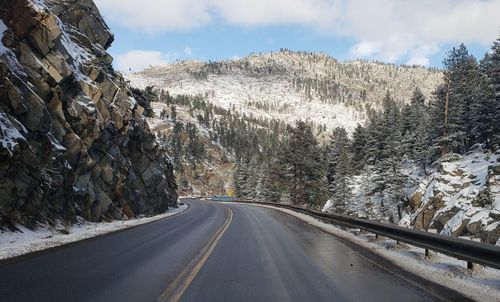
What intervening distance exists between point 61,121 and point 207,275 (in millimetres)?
15387

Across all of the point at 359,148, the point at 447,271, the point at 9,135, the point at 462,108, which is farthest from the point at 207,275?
the point at 359,148

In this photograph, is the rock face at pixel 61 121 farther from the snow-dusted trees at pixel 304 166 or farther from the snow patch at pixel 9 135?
the snow-dusted trees at pixel 304 166

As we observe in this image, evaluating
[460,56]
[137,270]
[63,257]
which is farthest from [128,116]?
[460,56]

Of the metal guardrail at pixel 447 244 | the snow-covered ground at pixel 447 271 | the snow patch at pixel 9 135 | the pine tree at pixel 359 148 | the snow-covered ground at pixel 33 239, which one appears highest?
the pine tree at pixel 359 148

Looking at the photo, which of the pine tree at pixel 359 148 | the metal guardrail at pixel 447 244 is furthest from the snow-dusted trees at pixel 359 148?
the metal guardrail at pixel 447 244

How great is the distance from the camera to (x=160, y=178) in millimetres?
39125

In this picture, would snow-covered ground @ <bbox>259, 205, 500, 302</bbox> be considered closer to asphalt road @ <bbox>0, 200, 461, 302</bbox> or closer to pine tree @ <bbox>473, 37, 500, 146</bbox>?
asphalt road @ <bbox>0, 200, 461, 302</bbox>

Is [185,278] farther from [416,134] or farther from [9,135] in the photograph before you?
[416,134]

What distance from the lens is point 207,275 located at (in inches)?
→ 344

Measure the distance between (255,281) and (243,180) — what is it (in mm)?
88260

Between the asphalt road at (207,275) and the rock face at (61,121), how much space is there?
4.95 m

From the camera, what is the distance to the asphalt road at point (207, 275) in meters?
7.01

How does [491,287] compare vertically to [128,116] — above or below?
below

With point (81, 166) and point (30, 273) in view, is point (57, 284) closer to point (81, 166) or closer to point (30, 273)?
point (30, 273)
